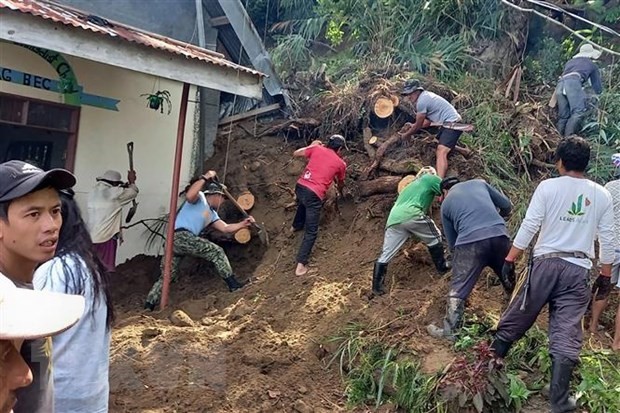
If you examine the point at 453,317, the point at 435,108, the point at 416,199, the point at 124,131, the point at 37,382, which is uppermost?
the point at 435,108

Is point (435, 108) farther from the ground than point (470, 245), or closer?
farther from the ground

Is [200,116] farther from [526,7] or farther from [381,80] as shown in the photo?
[526,7]

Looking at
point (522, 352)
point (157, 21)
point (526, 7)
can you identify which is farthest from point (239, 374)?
point (526, 7)

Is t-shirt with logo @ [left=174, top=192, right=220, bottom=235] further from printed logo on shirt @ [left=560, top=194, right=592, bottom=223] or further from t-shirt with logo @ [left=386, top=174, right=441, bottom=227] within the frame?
printed logo on shirt @ [left=560, top=194, right=592, bottom=223]

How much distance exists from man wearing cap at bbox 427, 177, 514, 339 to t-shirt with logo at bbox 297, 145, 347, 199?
7.36 ft

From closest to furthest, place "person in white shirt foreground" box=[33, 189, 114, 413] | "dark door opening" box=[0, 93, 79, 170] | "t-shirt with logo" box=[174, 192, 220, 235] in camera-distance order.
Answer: "person in white shirt foreground" box=[33, 189, 114, 413]
"dark door opening" box=[0, 93, 79, 170]
"t-shirt with logo" box=[174, 192, 220, 235]

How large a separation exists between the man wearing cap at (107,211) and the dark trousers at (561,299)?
4808mm

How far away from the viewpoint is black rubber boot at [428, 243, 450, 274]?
6.35 meters

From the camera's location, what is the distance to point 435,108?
7633mm

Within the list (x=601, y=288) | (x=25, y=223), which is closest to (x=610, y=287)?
(x=601, y=288)

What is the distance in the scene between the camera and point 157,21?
9484 mm

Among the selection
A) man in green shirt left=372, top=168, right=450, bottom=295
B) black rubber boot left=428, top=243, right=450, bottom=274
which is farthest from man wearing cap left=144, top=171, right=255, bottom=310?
black rubber boot left=428, top=243, right=450, bottom=274

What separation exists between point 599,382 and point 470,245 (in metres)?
1.43

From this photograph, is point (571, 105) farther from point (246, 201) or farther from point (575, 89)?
point (246, 201)
